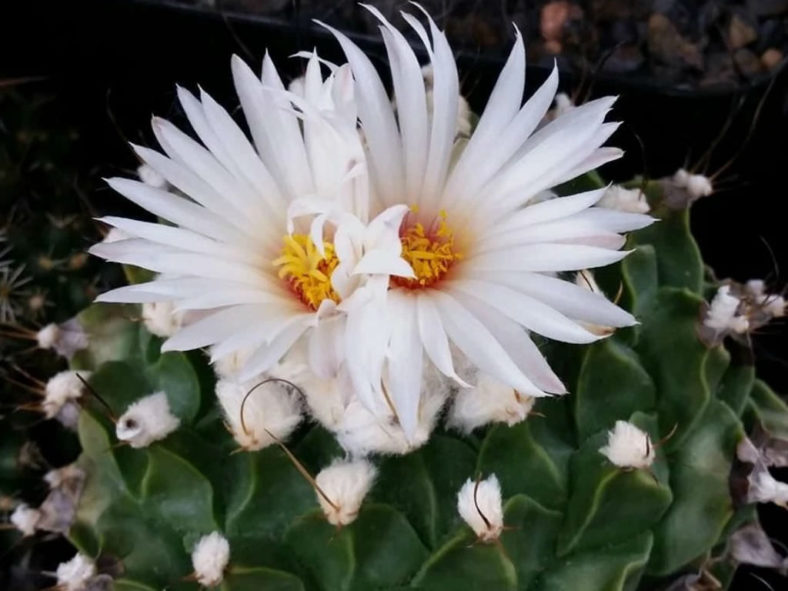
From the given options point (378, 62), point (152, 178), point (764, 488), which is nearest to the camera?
point (764, 488)

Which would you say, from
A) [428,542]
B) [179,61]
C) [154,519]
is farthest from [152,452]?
[179,61]

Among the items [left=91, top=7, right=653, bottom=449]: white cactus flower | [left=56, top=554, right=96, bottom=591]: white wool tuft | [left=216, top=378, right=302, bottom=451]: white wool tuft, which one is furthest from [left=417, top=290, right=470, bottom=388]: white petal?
[left=56, top=554, right=96, bottom=591]: white wool tuft

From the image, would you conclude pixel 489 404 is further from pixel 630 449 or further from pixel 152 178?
pixel 152 178

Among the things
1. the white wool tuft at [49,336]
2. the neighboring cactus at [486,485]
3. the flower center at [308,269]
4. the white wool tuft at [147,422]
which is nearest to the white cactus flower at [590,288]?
the neighboring cactus at [486,485]

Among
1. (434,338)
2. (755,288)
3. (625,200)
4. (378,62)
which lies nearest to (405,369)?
(434,338)

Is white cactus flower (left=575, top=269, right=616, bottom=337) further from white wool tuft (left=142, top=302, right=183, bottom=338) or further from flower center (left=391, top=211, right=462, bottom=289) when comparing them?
white wool tuft (left=142, top=302, right=183, bottom=338)

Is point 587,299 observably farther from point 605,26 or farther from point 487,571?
point 605,26
